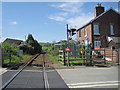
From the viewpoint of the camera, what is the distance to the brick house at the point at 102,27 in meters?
30.0

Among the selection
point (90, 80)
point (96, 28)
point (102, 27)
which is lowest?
point (90, 80)

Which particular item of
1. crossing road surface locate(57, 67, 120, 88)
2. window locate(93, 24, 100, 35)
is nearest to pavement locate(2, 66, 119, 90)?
crossing road surface locate(57, 67, 120, 88)

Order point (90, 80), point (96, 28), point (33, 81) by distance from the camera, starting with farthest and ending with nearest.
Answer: point (96, 28), point (90, 80), point (33, 81)

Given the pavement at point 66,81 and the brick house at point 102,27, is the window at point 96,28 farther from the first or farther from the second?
the pavement at point 66,81

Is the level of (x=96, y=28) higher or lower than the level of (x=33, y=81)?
higher

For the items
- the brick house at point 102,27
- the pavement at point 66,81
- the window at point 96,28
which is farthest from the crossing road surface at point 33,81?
the window at point 96,28

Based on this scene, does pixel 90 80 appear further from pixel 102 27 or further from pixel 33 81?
pixel 102 27

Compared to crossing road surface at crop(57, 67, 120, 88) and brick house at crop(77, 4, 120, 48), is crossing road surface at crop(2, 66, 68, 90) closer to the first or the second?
crossing road surface at crop(57, 67, 120, 88)

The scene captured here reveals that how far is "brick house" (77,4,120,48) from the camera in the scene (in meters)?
30.0

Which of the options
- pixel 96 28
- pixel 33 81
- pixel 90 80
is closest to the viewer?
pixel 33 81

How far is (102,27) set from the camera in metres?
30.5

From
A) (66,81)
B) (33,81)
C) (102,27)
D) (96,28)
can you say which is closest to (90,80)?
(66,81)

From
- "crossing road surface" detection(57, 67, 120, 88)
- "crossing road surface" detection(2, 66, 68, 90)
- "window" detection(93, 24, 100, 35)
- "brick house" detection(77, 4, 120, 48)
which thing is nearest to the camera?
"crossing road surface" detection(2, 66, 68, 90)

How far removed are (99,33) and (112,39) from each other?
2745 mm
